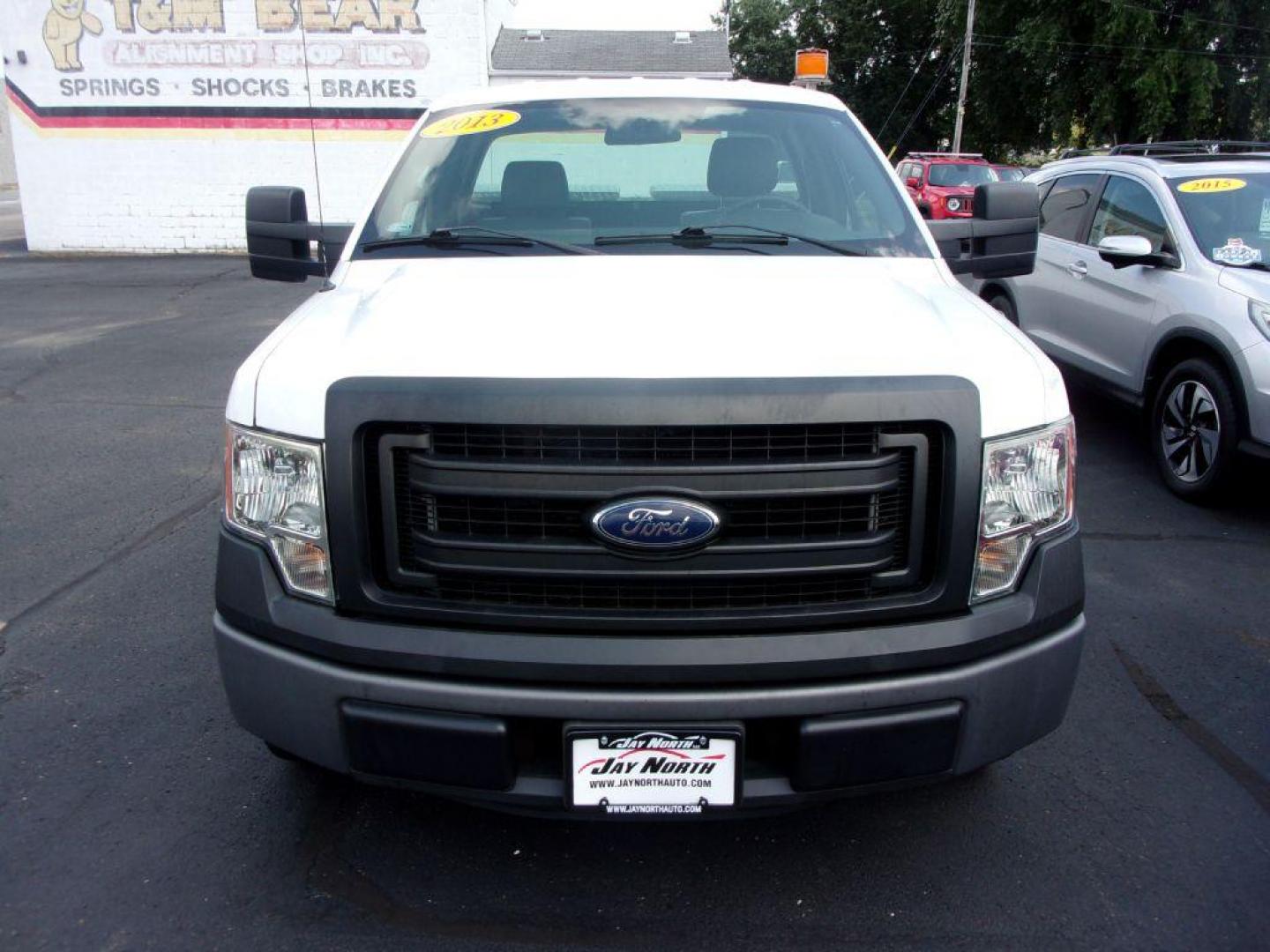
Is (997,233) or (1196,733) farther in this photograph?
(997,233)

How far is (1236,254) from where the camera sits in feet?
17.9

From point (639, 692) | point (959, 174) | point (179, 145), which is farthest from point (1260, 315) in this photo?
point (179, 145)

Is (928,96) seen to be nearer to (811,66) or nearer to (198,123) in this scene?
(198,123)

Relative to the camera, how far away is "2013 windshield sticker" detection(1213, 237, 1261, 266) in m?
5.42

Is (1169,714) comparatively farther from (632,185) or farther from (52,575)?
(52,575)

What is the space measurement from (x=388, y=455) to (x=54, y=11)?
59.7 feet

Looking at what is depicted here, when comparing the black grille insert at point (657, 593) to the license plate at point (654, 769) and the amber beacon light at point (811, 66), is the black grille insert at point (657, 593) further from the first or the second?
the amber beacon light at point (811, 66)

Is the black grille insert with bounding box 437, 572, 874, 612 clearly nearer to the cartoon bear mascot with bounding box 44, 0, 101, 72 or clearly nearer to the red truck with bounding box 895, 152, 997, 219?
the red truck with bounding box 895, 152, 997, 219

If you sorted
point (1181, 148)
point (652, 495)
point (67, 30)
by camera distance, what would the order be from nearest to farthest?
point (652, 495) → point (1181, 148) → point (67, 30)

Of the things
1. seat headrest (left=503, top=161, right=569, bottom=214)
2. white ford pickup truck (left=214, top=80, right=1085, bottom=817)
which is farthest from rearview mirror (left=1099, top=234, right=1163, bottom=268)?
white ford pickup truck (left=214, top=80, right=1085, bottom=817)

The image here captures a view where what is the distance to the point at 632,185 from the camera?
3.62 m

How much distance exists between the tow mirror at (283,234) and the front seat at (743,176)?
4.37ft

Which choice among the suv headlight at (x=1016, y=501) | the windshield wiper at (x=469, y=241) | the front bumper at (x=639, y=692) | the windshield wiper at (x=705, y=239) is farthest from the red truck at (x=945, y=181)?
the front bumper at (x=639, y=692)

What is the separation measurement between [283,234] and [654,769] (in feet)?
8.05
